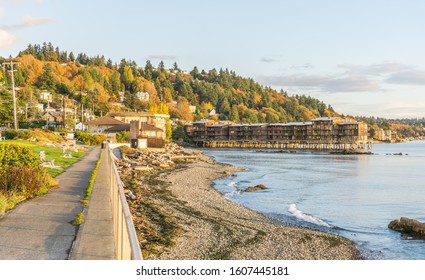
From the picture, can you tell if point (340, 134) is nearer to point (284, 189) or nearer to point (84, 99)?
point (84, 99)

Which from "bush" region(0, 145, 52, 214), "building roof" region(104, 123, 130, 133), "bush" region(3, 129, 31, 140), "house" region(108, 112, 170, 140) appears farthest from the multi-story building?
"bush" region(0, 145, 52, 214)

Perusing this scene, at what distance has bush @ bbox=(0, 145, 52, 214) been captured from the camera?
12.3 meters

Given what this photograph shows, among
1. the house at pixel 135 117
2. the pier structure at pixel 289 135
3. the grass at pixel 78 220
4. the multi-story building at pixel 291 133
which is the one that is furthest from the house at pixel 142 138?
the multi-story building at pixel 291 133

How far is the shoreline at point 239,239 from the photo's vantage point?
1261 cm

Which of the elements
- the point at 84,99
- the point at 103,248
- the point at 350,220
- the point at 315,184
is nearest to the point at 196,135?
the point at 84,99

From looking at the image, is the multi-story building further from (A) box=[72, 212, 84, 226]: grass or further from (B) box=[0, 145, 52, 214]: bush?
(A) box=[72, 212, 84, 226]: grass

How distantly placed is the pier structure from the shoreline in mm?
103527

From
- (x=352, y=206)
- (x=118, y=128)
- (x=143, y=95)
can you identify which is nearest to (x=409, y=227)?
(x=352, y=206)

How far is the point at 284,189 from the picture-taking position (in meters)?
32.1

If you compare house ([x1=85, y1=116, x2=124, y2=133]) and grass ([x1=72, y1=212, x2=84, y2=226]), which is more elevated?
house ([x1=85, y1=116, x2=124, y2=133])

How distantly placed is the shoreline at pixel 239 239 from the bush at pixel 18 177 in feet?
11.6

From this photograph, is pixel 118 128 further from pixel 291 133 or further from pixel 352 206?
pixel 291 133

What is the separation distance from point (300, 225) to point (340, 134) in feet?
370

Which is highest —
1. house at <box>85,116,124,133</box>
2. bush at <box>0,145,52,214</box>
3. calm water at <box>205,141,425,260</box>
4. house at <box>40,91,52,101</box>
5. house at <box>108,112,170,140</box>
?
house at <box>40,91,52,101</box>
